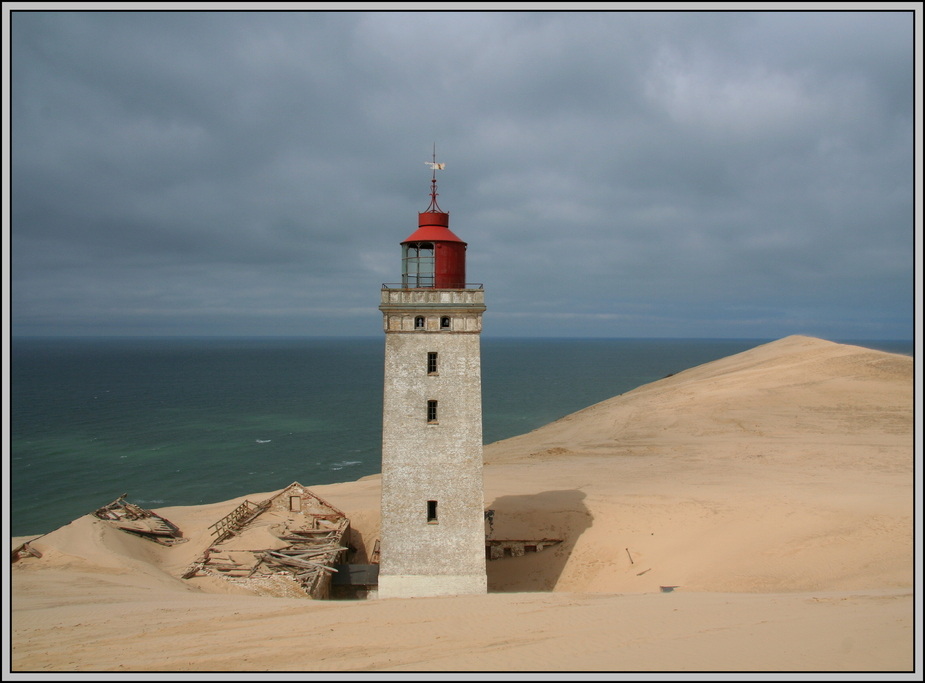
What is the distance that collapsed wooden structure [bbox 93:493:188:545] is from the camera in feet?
84.9

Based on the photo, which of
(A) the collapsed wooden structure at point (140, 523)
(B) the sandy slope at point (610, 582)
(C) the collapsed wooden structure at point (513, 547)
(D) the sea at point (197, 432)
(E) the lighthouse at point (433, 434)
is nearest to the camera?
(B) the sandy slope at point (610, 582)

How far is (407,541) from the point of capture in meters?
18.5

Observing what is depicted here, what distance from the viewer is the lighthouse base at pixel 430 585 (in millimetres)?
18297

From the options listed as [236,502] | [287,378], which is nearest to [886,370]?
[236,502]

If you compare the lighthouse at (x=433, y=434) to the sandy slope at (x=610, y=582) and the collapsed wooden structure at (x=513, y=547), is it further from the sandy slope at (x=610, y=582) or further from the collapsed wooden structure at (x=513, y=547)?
the collapsed wooden structure at (x=513, y=547)

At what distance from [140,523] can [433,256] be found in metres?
20.3

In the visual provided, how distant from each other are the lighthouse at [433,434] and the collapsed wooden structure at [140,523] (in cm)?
1391

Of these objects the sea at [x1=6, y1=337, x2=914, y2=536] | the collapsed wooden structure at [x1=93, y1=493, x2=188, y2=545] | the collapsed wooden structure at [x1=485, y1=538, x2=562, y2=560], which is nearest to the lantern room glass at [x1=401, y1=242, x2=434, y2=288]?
the collapsed wooden structure at [x1=485, y1=538, x2=562, y2=560]

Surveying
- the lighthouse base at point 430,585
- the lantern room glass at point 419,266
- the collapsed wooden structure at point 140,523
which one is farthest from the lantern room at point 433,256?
the collapsed wooden structure at point 140,523

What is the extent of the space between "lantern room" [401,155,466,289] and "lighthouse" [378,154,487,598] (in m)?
0.04

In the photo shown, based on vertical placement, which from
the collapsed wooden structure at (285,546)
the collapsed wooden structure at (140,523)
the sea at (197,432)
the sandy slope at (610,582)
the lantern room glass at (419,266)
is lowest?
the sea at (197,432)

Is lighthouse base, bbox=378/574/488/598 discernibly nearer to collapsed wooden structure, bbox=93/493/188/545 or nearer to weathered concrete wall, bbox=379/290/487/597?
weathered concrete wall, bbox=379/290/487/597

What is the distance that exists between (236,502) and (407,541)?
20.1m

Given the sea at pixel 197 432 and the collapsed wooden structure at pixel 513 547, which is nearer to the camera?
the collapsed wooden structure at pixel 513 547
